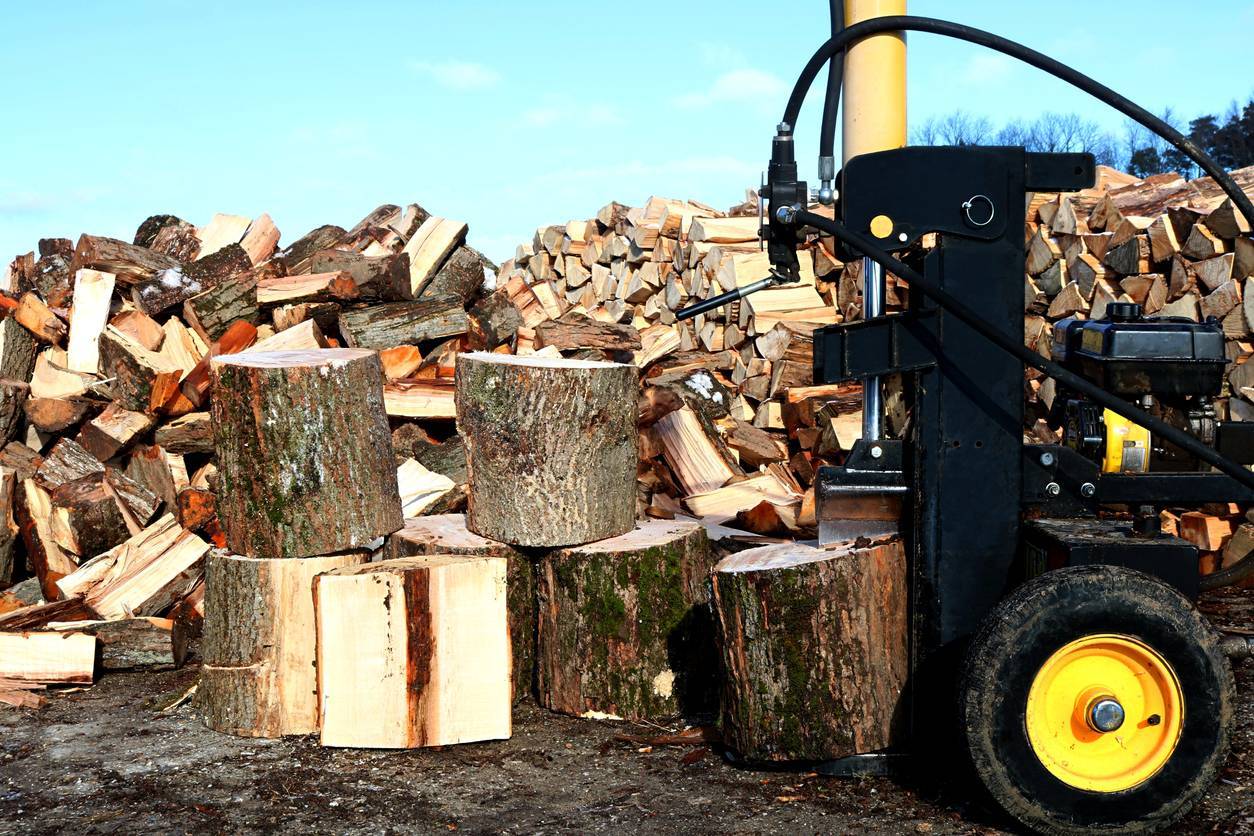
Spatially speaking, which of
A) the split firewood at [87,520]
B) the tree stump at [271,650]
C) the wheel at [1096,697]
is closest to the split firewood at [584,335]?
the split firewood at [87,520]

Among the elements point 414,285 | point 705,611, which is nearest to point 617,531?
point 705,611

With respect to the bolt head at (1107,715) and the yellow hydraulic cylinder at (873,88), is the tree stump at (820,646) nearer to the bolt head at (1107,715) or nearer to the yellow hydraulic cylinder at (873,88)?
the bolt head at (1107,715)

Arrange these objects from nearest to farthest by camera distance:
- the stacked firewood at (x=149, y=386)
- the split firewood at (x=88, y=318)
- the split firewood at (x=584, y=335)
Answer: the stacked firewood at (x=149, y=386), the split firewood at (x=88, y=318), the split firewood at (x=584, y=335)

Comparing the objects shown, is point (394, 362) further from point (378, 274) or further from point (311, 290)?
point (311, 290)

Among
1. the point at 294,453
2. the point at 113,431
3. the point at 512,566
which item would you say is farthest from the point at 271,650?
the point at 113,431

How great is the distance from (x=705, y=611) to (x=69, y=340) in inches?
207

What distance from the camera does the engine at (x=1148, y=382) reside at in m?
4.08

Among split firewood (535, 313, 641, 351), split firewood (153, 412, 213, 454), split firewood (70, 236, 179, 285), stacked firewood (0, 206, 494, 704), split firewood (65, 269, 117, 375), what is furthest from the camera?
split firewood (535, 313, 641, 351)

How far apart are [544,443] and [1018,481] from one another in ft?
6.08

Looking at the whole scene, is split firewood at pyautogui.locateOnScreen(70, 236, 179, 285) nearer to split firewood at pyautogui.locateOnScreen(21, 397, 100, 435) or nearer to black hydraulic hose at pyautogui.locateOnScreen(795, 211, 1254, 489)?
split firewood at pyautogui.locateOnScreen(21, 397, 100, 435)

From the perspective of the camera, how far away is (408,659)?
466 cm

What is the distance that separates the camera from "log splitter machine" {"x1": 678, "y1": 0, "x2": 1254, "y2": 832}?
3656 mm

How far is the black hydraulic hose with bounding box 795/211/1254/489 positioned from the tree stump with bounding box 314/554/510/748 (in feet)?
6.21

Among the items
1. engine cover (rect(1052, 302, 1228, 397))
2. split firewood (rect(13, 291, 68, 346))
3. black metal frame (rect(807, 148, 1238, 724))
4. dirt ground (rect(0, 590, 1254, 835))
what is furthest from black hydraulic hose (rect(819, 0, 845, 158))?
split firewood (rect(13, 291, 68, 346))
